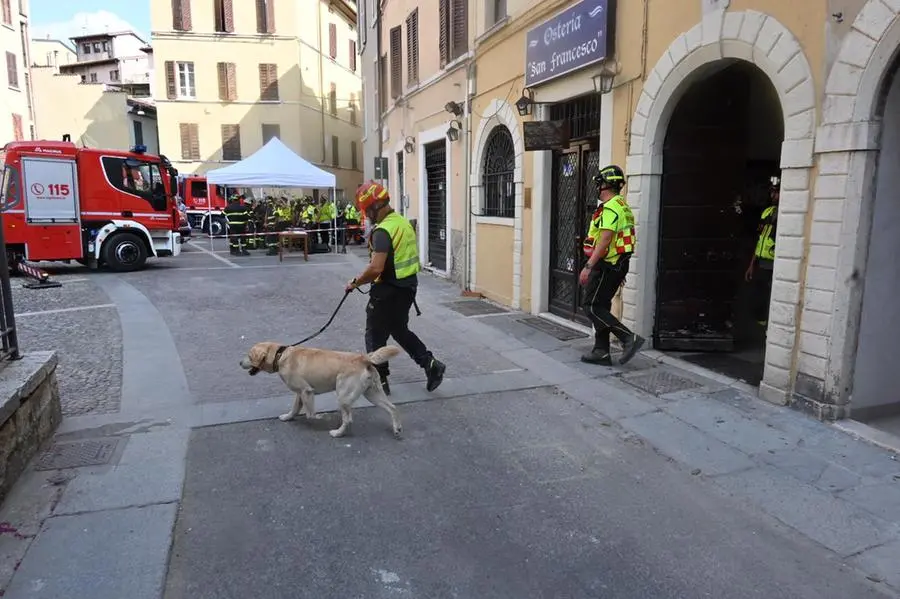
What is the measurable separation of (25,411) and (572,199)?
6.32 metres

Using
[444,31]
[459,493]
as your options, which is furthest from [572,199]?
[444,31]

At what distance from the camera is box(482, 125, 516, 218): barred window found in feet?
31.9

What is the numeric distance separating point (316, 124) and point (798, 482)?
1342 inches

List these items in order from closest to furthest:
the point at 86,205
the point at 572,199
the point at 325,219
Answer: the point at 572,199 < the point at 86,205 < the point at 325,219

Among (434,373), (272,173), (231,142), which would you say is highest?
(231,142)

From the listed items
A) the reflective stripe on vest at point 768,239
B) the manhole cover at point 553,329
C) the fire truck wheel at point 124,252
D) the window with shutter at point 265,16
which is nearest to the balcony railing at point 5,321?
→ the manhole cover at point 553,329

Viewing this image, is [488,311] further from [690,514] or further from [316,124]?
[316,124]

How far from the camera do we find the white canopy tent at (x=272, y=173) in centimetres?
1644

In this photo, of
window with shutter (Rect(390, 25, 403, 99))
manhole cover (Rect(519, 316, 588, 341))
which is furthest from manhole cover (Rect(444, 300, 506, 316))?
window with shutter (Rect(390, 25, 403, 99))

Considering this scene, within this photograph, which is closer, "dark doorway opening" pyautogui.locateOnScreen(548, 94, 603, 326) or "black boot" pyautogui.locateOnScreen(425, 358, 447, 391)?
"black boot" pyautogui.locateOnScreen(425, 358, 447, 391)

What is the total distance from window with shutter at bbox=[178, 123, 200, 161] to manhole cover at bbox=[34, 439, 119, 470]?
102 ft

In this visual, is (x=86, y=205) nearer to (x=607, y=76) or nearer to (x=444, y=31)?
(x=444, y=31)

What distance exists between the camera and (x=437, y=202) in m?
13.8

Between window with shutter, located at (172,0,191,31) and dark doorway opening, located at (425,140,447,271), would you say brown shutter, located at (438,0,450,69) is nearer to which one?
dark doorway opening, located at (425,140,447,271)
